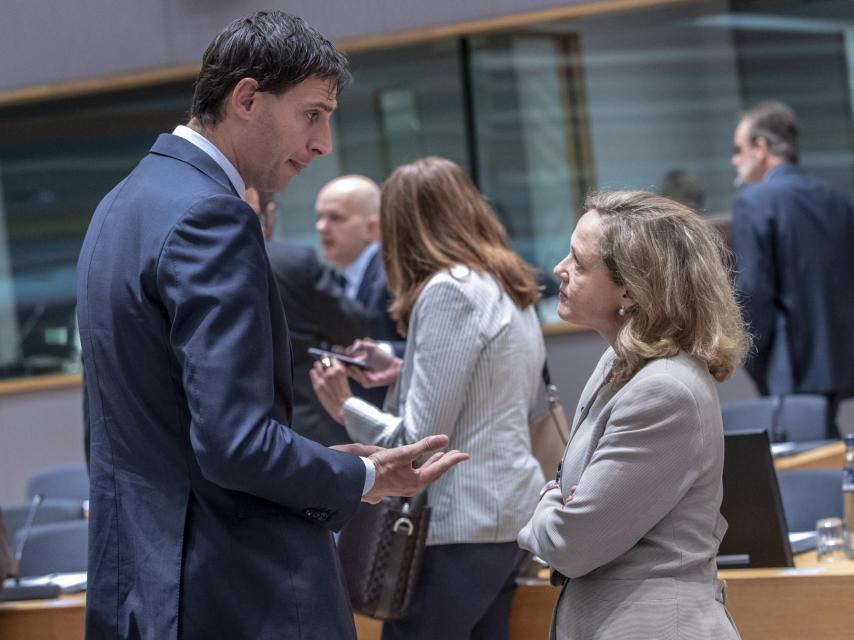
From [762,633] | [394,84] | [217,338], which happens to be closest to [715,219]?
[394,84]

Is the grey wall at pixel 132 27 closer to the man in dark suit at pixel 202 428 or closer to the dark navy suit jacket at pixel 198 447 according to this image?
the man in dark suit at pixel 202 428

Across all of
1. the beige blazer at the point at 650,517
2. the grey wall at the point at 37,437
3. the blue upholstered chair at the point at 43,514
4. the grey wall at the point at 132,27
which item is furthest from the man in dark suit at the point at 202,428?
the grey wall at the point at 37,437

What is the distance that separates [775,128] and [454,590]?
12.1 ft

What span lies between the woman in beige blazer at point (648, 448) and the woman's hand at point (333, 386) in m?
0.95

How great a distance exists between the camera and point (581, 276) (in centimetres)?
228

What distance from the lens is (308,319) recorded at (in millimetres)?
4176

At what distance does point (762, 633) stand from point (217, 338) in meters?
1.71

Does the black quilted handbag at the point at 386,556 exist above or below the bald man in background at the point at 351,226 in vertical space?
below

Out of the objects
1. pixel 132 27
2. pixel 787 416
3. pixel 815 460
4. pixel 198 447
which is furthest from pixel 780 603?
pixel 132 27

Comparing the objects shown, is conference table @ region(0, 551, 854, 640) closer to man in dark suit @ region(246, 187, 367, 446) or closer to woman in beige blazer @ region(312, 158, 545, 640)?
woman in beige blazer @ region(312, 158, 545, 640)

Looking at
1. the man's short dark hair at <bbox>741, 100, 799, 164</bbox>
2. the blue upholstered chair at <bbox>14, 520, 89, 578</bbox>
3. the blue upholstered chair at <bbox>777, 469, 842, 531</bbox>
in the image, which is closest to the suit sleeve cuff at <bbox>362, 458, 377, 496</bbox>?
the blue upholstered chair at <bbox>777, 469, 842, 531</bbox>

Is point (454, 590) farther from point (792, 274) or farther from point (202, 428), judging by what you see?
point (792, 274)

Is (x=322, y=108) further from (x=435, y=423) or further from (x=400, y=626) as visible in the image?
(x=400, y=626)

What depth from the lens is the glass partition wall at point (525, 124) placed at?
763cm
